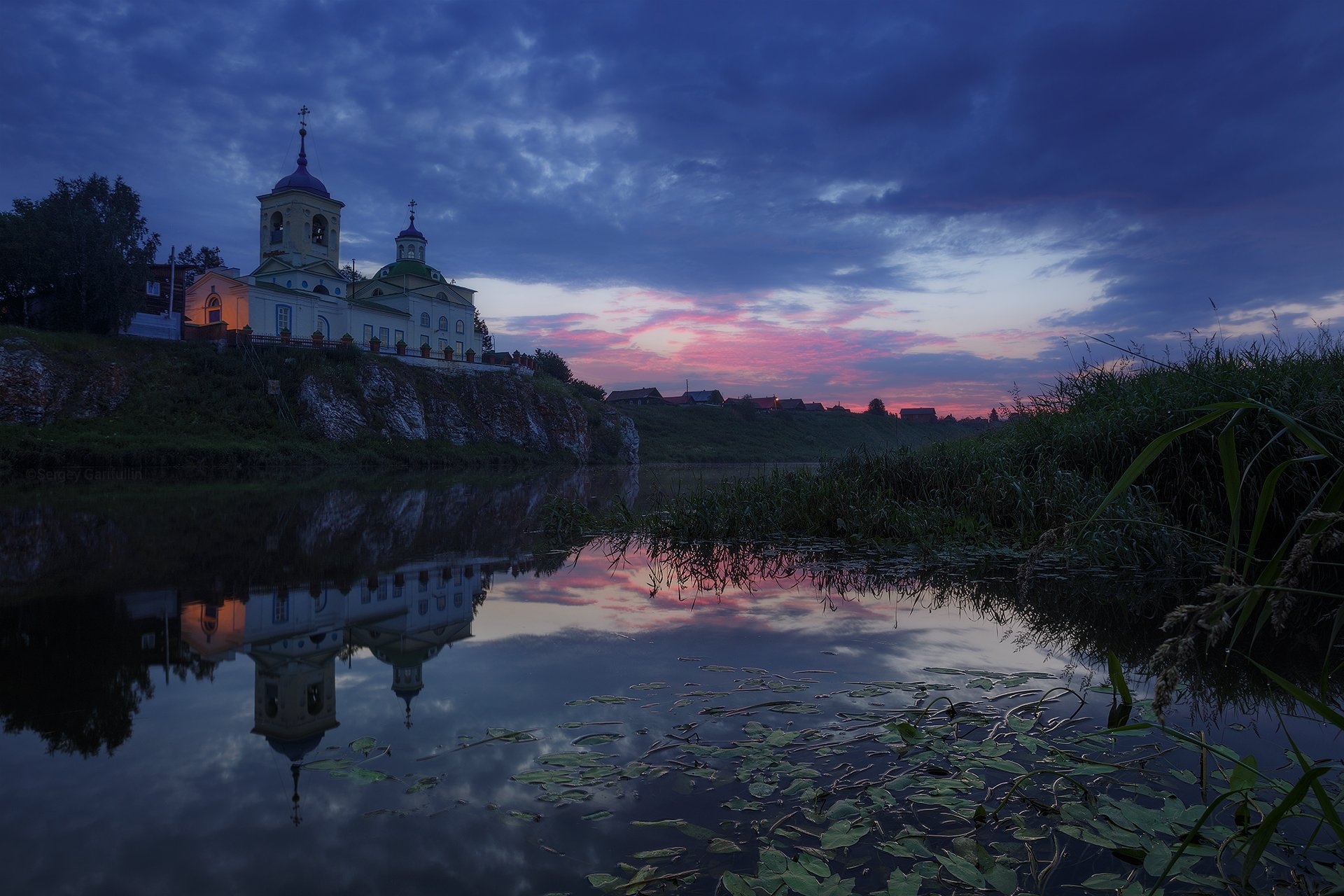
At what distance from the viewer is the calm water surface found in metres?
2.27

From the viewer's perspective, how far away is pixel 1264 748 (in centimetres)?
294

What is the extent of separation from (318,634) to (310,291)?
158 feet

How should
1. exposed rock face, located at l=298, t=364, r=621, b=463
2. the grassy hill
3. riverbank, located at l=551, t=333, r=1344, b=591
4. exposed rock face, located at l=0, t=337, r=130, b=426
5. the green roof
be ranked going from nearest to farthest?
riverbank, located at l=551, t=333, r=1344, b=591 → exposed rock face, located at l=0, t=337, r=130, b=426 → exposed rock face, located at l=298, t=364, r=621, b=463 → the green roof → the grassy hill

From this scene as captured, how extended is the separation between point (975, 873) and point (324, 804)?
7.00 ft

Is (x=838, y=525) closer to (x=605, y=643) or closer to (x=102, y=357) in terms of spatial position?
(x=605, y=643)

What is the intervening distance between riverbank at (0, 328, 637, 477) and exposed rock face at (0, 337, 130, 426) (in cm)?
5

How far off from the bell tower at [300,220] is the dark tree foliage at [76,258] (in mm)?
9378

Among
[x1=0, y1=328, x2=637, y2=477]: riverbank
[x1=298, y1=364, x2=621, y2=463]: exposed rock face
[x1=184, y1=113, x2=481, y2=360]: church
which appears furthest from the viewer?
[x1=184, y1=113, x2=481, y2=360]: church

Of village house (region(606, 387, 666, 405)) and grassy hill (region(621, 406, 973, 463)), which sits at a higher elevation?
village house (region(606, 387, 666, 405))

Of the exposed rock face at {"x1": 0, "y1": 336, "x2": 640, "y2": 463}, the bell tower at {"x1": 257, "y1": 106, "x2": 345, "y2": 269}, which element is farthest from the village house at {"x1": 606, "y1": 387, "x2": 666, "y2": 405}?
the bell tower at {"x1": 257, "y1": 106, "x2": 345, "y2": 269}

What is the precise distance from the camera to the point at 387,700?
355 centimetres

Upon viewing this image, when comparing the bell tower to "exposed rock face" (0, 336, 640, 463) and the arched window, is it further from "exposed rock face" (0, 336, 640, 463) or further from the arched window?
the arched window

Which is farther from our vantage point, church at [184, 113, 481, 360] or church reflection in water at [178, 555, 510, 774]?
church at [184, 113, 481, 360]

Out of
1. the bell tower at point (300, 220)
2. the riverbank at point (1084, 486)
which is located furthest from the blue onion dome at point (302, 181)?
the riverbank at point (1084, 486)
